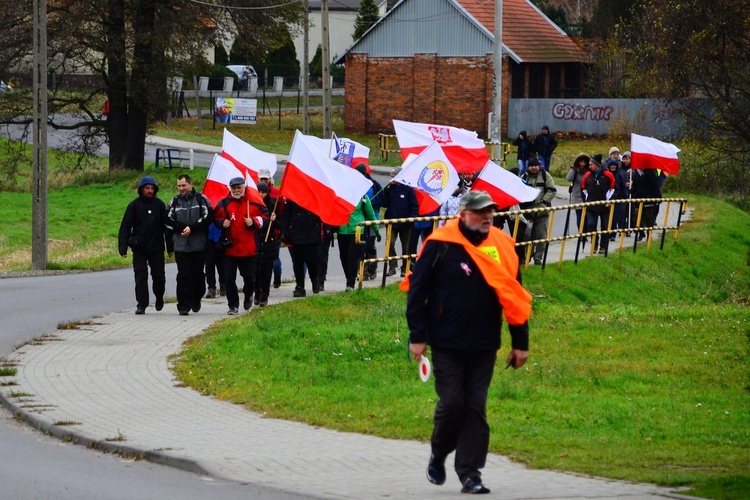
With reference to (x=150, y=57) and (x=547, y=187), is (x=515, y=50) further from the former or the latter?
(x=547, y=187)

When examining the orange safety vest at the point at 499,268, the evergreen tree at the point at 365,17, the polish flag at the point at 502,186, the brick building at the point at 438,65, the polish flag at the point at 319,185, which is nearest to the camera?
the orange safety vest at the point at 499,268

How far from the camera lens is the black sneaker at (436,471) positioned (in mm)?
7910

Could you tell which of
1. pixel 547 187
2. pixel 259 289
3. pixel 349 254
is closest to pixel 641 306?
pixel 547 187

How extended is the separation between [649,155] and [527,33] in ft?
120

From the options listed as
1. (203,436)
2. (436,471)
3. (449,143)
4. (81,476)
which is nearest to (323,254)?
(449,143)

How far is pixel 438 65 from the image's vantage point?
191ft

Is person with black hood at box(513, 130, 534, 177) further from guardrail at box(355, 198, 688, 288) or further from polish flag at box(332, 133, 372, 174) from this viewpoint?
polish flag at box(332, 133, 372, 174)

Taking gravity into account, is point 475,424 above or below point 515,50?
below

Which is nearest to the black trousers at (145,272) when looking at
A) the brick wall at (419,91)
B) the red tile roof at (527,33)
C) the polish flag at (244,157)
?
the polish flag at (244,157)

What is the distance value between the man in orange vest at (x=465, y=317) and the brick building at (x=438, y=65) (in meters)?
48.4

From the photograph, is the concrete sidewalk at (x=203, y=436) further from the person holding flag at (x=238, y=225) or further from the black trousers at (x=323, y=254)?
the black trousers at (x=323, y=254)

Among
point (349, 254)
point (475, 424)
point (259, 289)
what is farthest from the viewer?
point (349, 254)

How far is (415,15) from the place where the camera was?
58.8 m

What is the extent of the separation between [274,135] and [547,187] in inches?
1469
